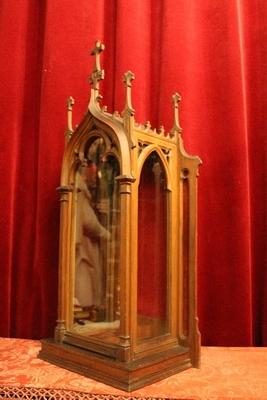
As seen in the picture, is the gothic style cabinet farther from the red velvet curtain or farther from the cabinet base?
the red velvet curtain

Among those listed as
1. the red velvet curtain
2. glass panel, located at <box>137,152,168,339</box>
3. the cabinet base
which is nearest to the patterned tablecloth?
the cabinet base

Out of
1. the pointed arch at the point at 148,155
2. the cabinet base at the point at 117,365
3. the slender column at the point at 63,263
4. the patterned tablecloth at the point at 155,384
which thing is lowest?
the patterned tablecloth at the point at 155,384

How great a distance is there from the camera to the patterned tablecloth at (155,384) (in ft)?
2.76

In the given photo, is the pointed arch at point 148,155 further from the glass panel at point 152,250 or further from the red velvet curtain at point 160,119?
the red velvet curtain at point 160,119

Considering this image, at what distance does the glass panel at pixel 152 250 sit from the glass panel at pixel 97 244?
0.22ft

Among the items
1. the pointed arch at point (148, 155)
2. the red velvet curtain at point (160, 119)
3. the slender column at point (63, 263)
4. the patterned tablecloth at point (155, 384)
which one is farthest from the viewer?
the red velvet curtain at point (160, 119)

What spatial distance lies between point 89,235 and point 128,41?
26.2 inches

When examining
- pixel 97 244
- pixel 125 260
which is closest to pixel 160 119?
pixel 97 244

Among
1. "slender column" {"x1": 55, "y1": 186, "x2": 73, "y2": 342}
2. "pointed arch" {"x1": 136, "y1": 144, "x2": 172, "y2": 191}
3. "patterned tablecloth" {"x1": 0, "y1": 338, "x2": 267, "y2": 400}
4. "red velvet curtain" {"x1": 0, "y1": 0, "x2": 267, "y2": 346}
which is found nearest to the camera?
"patterned tablecloth" {"x1": 0, "y1": 338, "x2": 267, "y2": 400}

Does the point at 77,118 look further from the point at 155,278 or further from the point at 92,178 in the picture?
the point at 155,278

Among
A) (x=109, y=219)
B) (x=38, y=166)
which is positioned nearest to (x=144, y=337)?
(x=109, y=219)

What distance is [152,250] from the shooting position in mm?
1026

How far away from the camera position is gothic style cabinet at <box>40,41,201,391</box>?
36.3 inches

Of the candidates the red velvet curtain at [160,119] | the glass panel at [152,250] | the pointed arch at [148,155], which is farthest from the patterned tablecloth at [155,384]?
the pointed arch at [148,155]
